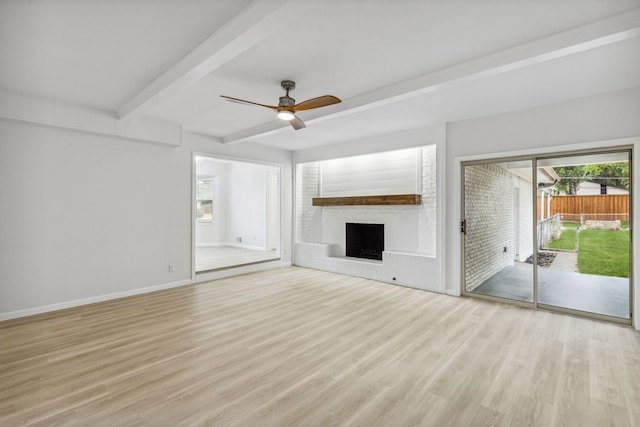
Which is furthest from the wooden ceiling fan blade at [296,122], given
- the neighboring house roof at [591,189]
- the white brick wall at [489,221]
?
the neighboring house roof at [591,189]

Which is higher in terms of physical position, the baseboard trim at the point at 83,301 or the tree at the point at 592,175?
the tree at the point at 592,175

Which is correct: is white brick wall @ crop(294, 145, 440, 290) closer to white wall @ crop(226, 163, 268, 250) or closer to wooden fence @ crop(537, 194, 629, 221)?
wooden fence @ crop(537, 194, 629, 221)

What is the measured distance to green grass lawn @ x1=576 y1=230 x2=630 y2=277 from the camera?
11.5 ft

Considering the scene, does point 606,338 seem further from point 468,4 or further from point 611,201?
point 468,4

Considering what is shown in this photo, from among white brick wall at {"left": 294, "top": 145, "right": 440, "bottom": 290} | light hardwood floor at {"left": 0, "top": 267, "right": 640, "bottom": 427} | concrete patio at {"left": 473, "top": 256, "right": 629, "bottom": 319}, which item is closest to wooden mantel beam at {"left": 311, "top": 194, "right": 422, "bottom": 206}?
white brick wall at {"left": 294, "top": 145, "right": 440, "bottom": 290}

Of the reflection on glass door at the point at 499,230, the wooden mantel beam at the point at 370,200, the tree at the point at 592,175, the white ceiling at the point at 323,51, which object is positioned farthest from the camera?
the wooden mantel beam at the point at 370,200

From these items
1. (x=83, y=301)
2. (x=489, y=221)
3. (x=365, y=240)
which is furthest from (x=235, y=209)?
(x=489, y=221)

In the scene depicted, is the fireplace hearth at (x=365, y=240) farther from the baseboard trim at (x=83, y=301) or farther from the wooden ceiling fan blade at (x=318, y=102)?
the wooden ceiling fan blade at (x=318, y=102)

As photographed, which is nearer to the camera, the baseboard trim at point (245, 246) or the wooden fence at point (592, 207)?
the wooden fence at point (592, 207)

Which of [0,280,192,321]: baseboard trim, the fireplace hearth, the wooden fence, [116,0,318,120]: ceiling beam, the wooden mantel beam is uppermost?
[116,0,318,120]: ceiling beam

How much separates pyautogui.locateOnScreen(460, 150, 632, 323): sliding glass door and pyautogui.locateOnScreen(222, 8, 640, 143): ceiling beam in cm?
185

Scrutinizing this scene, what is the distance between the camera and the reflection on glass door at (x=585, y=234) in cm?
351

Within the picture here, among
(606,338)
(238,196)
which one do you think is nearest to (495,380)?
(606,338)

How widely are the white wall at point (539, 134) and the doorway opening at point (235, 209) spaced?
191 inches
